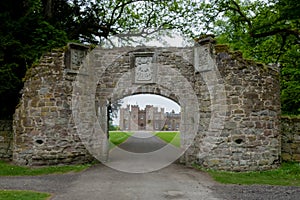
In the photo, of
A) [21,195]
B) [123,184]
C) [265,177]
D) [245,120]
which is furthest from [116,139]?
[21,195]

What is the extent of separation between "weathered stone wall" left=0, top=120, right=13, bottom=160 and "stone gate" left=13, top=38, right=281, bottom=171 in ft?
2.85

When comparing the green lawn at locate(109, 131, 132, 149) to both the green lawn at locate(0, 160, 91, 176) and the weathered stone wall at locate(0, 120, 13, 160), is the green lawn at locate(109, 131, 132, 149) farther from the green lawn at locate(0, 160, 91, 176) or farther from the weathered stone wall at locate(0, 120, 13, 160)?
the green lawn at locate(0, 160, 91, 176)

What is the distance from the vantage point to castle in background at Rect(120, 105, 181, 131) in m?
32.2

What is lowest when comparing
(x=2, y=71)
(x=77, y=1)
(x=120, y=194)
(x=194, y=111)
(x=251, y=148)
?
(x=120, y=194)

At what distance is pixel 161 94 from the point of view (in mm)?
11852

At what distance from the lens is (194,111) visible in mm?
11445

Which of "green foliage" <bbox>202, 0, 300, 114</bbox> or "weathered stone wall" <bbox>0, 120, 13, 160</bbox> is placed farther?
"green foliage" <bbox>202, 0, 300, 114</bbox>

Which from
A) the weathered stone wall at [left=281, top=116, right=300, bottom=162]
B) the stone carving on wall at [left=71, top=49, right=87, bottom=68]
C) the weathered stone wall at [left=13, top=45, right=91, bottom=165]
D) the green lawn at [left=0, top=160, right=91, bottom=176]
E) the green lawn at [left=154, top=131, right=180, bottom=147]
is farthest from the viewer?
the green lawn at [left=154, top=131, right=180, bottom=147]

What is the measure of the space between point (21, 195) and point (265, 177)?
6.00 metres

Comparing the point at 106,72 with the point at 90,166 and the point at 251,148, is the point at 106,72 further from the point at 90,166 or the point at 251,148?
the point at 251,148

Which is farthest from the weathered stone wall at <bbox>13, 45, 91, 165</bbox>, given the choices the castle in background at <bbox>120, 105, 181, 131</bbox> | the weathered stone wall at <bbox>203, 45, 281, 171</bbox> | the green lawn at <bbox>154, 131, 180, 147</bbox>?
the castle in background at <bbox>120, 105, 181, 131</bbox>

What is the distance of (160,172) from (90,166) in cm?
240

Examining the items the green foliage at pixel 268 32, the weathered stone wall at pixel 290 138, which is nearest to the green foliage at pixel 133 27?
the green foliage at pixel 268 32

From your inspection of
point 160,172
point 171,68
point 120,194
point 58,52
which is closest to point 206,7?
point 171,68
